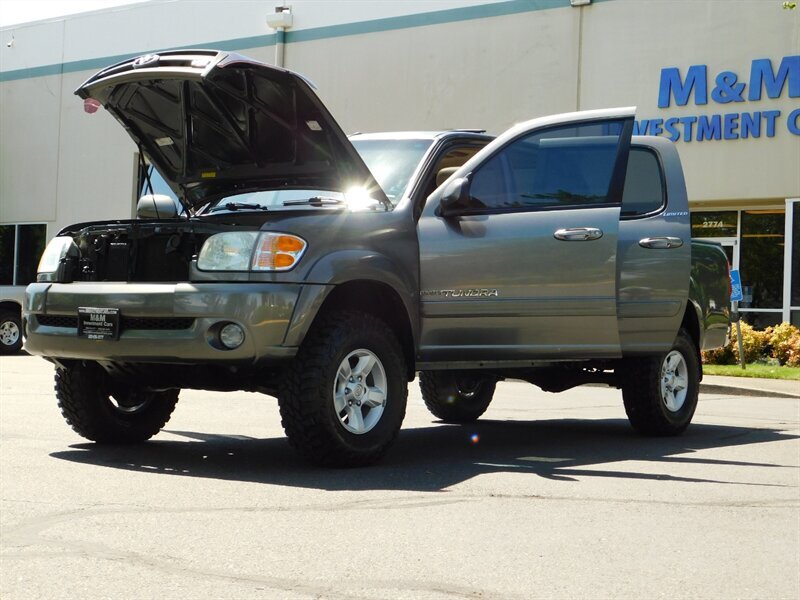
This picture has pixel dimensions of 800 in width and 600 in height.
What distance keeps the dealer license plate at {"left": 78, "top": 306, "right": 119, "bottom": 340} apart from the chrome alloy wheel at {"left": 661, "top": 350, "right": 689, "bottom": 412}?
4.18 m

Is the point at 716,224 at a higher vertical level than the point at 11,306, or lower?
higher

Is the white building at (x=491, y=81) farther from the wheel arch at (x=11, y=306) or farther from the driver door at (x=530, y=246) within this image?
the driver door at (x=530, y=246)

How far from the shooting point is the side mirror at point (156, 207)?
801 centimetres

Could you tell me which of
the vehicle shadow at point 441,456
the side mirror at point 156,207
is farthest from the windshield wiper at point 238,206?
the vehicle shadow at point 441,456

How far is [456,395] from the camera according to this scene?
10023mm

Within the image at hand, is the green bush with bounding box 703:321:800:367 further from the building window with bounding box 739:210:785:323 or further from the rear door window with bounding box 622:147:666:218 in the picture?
the rear door window with bounding box 622:147:666:218

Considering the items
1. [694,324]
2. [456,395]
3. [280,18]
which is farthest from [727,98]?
[456,395]

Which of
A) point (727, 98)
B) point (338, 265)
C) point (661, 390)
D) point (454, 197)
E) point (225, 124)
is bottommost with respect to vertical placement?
point (661, 390)

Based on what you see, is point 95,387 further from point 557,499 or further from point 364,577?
point 364,577

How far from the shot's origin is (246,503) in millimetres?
Answer: 5730

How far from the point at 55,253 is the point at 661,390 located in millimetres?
4414

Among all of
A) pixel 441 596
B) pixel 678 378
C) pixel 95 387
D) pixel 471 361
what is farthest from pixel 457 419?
pixel 441 596

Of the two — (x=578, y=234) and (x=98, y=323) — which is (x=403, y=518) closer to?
(x=98, y=323)

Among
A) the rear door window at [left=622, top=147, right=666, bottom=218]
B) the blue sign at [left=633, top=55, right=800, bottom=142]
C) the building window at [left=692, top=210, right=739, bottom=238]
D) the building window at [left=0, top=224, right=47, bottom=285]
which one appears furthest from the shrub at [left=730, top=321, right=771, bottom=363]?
the building window at [left=0, top=224, right=47, bottom=285]
